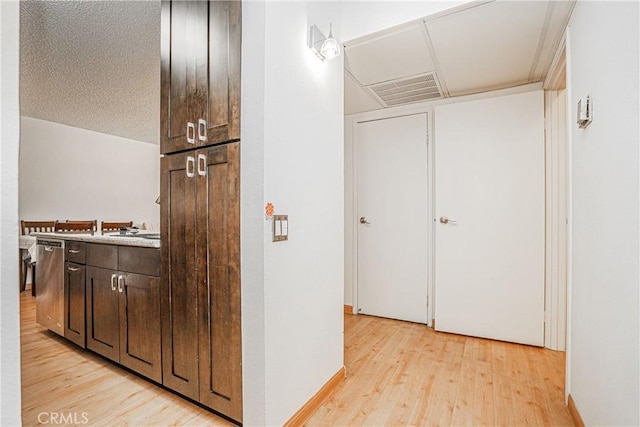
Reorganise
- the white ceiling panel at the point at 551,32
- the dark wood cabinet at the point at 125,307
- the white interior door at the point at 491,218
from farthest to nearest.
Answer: the white interior door at the point at 491,218, the dark wood cabinet at the point at 125,307, the white ceiling panel at the point at 551,32

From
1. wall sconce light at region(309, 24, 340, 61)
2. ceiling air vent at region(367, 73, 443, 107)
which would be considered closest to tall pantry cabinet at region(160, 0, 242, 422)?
wall sconce light at region(309, 24, 340, 61)

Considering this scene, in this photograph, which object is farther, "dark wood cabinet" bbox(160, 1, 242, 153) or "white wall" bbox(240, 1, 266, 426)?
"dark wood cabinet" bbox(160, 1, 242, 153)

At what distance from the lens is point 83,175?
539 centimetres

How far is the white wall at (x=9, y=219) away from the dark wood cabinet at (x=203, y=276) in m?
0.84

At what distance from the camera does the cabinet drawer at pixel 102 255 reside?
195 centimetres

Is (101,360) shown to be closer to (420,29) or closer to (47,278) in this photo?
(47,278)

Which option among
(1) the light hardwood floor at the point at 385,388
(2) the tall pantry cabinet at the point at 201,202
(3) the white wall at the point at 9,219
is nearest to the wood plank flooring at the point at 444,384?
(1) the light hardwood floor at the point at 385,388

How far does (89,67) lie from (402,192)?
332cm

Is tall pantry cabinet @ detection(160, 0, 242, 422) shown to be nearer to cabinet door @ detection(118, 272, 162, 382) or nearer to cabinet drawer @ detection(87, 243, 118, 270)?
cabinet door @ detection(118, 272, 162, 382)

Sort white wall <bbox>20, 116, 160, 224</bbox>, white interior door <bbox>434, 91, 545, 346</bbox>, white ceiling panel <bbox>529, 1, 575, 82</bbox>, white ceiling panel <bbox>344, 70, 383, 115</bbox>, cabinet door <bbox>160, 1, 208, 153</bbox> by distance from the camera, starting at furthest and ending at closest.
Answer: white wall <bbox>20, 116, 160, 224</bbox>
white ceiling panel <bbox>344, 70, 383, 115</bbox>
white interior door <bbox>434, 91, 545, 346</bbox>
white ceiling panel <bbox>529, 1, 575, 82</bbox>
cabinet door <bbox>160, 1, 208, 153</bbox>

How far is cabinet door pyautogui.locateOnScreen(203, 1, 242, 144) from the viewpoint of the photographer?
4.59 ft

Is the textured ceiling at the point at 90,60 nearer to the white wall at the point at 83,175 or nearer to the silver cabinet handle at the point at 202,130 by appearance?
the white wall at the point at 83,175

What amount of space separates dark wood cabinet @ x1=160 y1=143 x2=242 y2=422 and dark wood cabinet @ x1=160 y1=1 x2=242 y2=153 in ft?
0.31

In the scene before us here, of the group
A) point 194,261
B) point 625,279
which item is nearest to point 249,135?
point 194,261
